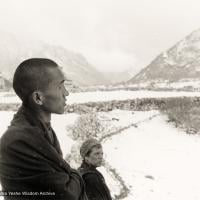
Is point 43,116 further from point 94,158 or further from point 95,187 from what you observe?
point 94,158

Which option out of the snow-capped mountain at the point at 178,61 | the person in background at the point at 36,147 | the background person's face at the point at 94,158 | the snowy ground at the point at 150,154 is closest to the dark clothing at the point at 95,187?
the background person's face at the point at 94,158

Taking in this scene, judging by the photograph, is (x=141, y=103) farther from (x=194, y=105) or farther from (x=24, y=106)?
(x=24, y=106)

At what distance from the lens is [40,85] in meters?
1.94

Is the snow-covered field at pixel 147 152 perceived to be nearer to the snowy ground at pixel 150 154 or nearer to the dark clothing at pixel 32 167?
the snowy ground at pixel 150 154

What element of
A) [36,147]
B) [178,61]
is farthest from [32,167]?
[178,61]

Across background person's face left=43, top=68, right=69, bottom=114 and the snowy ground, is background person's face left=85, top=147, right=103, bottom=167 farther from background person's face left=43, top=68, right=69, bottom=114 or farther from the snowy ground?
the snowy ground

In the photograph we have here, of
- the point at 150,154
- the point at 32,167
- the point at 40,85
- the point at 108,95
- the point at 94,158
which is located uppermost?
A: the point at 40,85

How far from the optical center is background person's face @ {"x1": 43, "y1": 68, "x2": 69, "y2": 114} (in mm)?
1978

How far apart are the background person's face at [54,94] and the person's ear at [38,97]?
0.02 m

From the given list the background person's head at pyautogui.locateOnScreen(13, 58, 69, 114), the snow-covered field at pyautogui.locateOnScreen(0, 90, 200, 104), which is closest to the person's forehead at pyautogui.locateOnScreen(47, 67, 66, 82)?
the background person's head at pyautogui.locateOnScreen(13, 58, 69, 114)

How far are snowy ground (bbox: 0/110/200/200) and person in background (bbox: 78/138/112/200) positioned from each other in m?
5.78

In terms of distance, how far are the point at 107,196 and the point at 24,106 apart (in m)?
2.06

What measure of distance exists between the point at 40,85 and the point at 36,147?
0.96 ft

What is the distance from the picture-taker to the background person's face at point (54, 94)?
1.98 meters
